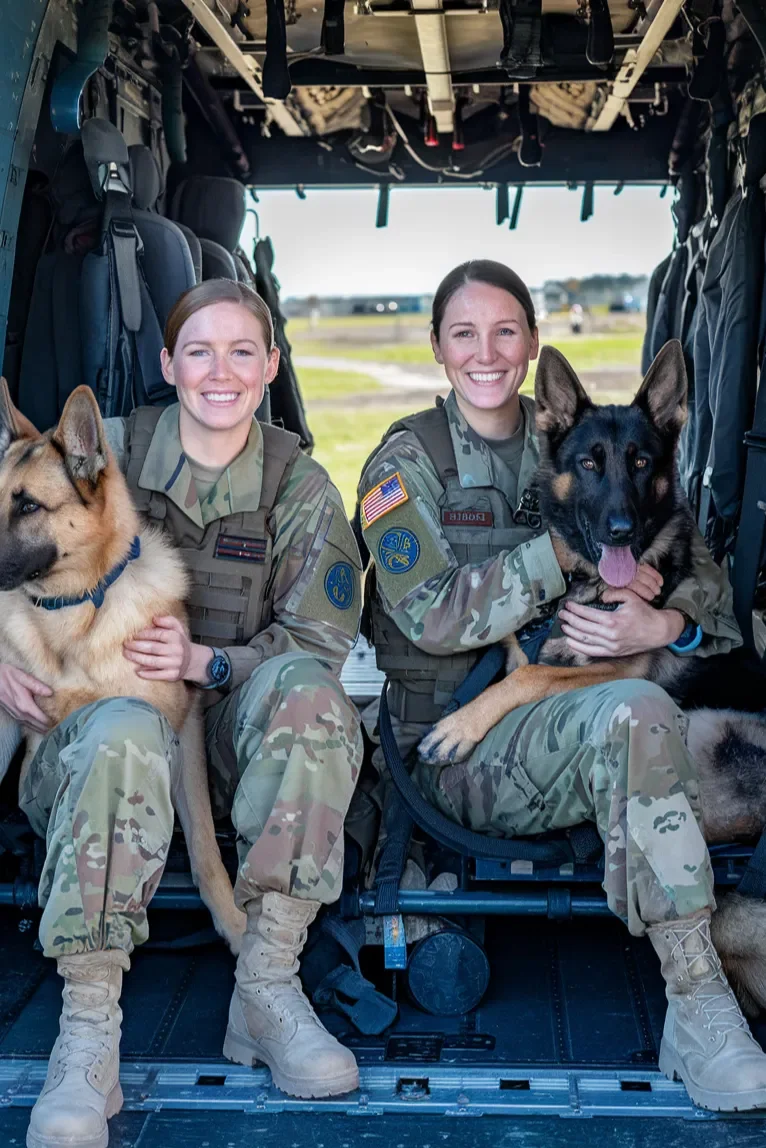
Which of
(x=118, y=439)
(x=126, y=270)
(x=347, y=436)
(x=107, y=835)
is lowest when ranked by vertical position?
(x=347, y=436)

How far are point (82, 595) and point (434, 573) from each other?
0.79 m

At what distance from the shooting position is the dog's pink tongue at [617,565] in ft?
8.68

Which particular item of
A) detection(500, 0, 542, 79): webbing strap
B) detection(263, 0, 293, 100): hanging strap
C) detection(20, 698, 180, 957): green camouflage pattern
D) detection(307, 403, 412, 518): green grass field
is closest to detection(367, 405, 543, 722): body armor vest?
detection(20, 698, 180, 957): green camouflage pattern

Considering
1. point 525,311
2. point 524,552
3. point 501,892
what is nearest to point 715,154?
point 525,311

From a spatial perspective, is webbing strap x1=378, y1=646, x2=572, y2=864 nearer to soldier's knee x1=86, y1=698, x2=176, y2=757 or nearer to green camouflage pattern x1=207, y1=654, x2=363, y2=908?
green camouflage pattern x1=207, y1=654, x2=363, y2=908

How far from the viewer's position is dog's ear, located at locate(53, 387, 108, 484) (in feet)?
7.85

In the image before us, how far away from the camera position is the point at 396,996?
2600mm

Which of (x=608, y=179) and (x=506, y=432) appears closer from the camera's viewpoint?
(x=506, y=432)

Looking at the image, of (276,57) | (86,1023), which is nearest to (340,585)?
(86,1023)

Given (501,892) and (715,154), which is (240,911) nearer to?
(501,892)

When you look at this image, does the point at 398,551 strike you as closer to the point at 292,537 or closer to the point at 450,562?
the point at 450,562

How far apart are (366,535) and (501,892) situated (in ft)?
2.85

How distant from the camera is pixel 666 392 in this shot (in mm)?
2758

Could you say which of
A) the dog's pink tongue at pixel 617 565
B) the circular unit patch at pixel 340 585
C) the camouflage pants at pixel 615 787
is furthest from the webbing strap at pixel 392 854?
the dog's pink tongue at pixel 617 565
